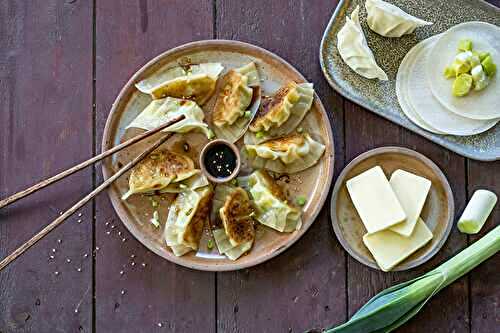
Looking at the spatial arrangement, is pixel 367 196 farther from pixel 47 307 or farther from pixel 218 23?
pixel 47 307

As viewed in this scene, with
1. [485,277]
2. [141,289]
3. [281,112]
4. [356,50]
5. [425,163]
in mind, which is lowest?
[141,289]

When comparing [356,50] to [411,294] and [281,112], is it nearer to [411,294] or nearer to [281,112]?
[281,112]

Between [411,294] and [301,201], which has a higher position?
[301,201]

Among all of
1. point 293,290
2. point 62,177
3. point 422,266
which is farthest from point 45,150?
point 422,266

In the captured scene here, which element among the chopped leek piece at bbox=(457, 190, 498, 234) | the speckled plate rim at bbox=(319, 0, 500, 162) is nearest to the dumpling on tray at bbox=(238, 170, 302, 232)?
the speckled plate rim at bbox=(319, 0, 500, 162)

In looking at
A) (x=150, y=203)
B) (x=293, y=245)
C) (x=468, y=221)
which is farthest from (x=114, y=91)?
(x=468, y=221)

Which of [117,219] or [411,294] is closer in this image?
[411,294]
